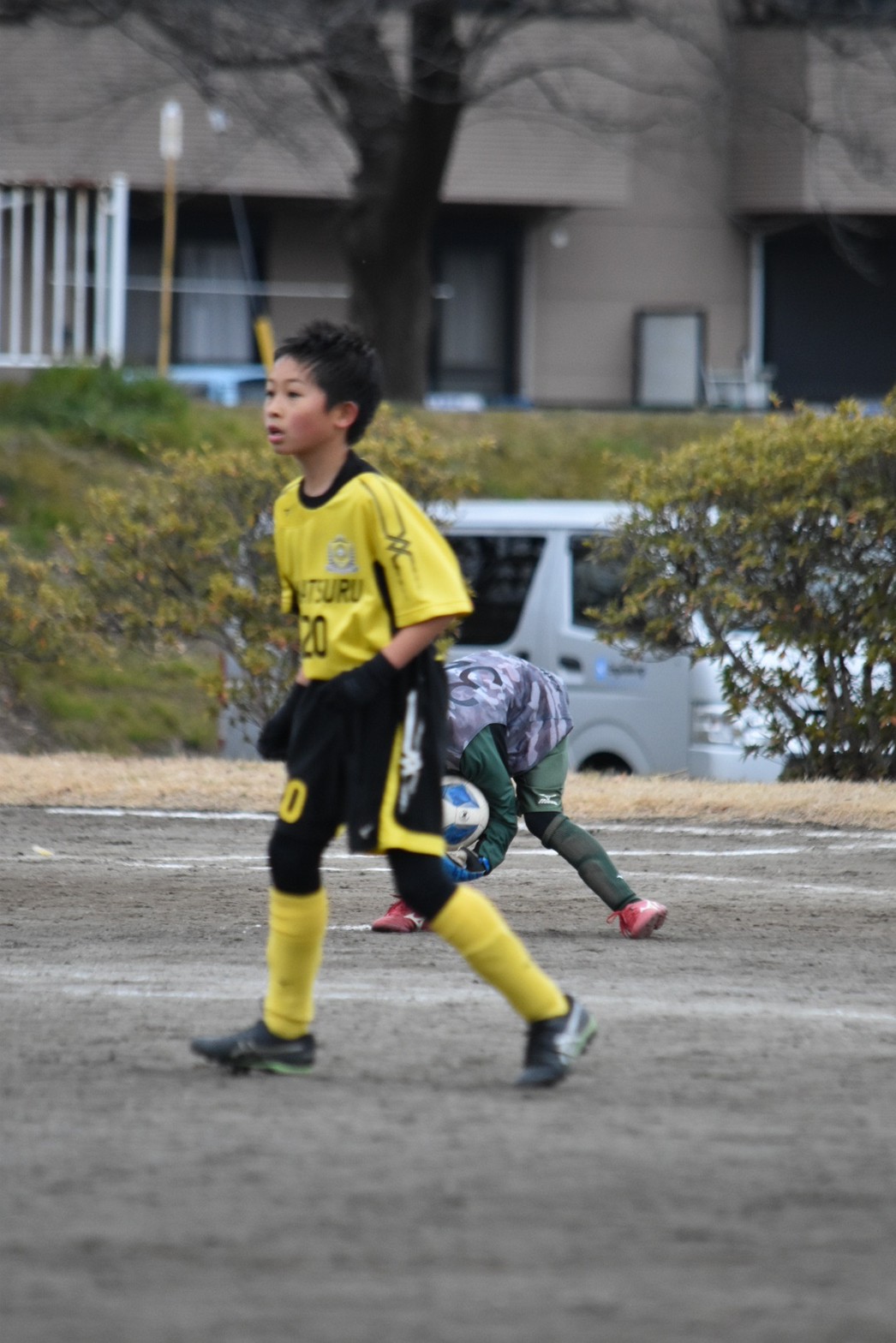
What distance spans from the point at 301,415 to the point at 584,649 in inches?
269

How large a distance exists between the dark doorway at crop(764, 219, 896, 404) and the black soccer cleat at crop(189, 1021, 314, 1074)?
21.1 m

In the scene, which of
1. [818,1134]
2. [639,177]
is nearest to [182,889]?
[818,1134]

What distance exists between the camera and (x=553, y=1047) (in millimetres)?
4262

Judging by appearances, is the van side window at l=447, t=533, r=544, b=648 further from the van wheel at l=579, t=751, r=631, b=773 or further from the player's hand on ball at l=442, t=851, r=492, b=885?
the player's hand on ball at l=442, t=851, r=492, b=885

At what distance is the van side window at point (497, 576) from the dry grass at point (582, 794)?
1.73 m

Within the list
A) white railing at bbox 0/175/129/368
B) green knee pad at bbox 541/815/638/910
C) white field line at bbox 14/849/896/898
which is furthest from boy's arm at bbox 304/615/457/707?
white railing at bbox 0/175/129/368

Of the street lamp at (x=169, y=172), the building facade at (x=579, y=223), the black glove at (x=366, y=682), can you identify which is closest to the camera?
the black glove at (x=366, y=682)

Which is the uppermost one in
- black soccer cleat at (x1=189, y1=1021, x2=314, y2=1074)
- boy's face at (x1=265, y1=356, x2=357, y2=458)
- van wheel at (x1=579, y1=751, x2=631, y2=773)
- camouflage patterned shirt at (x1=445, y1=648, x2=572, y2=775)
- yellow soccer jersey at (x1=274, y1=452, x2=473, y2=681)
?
boy's face at (x1=265, y1=356, x2=357, y2=458)

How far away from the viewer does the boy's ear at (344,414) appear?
4461 millimetres

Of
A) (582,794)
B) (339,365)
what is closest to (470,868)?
(339,365)

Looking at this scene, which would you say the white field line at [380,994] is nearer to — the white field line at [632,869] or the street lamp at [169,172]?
the white field line at [632,869]

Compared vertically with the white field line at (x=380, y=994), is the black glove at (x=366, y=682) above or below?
above

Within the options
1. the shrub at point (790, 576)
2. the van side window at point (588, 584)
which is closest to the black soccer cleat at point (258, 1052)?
the shrub at point (790, 576)

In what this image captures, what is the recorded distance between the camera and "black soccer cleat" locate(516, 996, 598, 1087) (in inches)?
167
